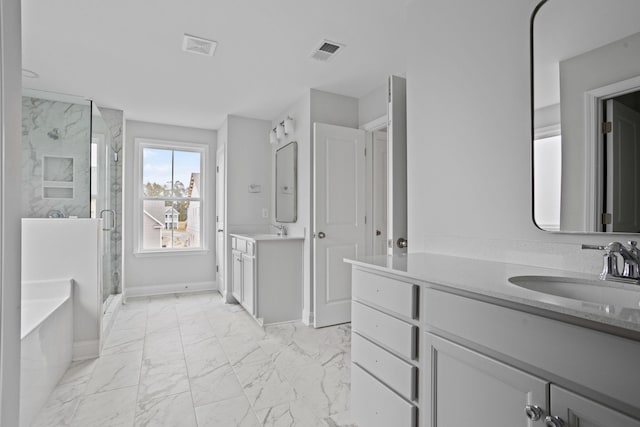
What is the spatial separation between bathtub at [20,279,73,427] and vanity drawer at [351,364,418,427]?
5.61 feet

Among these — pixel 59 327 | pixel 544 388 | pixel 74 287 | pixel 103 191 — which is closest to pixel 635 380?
pixel 544 388

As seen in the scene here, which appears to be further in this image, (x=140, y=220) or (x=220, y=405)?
(x=140, y=220)

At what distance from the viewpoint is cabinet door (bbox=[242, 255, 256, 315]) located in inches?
134

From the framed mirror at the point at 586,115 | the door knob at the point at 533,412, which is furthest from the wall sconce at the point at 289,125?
the door knob at the point at 533,412

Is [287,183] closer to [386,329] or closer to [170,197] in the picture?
[170,197]

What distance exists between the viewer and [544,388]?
2.78 ft

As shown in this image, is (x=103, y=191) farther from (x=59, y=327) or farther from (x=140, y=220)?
(x=59, y=327)

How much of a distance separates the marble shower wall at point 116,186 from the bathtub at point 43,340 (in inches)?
64.2

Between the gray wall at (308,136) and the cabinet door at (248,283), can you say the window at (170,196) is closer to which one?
the cabinet door at (248,283)

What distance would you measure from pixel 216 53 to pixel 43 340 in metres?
2.38

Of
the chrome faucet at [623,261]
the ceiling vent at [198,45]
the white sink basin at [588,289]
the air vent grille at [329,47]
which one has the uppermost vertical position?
the air vent grille at [329,47]

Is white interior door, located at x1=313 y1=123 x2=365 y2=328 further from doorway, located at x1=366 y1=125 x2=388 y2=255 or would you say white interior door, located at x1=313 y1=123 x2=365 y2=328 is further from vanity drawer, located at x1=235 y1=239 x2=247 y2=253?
vanity drawer, located at x1=235 y1=239 x2=247 y2=253

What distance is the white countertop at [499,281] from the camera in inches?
28.5

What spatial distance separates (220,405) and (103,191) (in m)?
2.81
